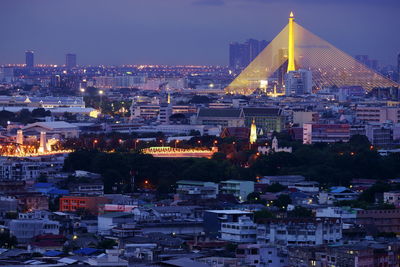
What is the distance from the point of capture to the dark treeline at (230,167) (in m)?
27.3

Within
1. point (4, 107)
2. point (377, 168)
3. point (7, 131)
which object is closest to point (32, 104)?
point (4, 107)

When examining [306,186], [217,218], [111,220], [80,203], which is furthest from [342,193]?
[111,220]

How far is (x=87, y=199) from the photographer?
2336cm

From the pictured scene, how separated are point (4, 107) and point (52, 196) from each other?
31050 millimetres

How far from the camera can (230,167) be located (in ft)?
93.8

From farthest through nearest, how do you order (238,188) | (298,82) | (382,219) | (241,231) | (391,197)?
(298,82), (238,188), (391,197), (382,219), (241,231)

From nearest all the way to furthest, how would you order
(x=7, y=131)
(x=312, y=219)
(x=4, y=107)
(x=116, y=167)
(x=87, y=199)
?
(x=312, y=219)
(x=87, y=199)
(x=116, y=167)
(x=7, y=131)
(x=4, y=107)

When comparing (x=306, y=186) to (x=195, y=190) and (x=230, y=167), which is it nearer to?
(x=195, y=190)

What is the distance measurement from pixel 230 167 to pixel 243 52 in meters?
71.1

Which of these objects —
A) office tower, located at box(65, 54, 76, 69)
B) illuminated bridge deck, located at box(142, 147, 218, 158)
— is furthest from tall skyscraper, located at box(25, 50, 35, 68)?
illuminated bridge deck, located at box(142, 147, 218, 158)

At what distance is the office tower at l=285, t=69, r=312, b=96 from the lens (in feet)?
213

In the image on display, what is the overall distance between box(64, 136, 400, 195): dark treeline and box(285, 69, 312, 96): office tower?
108 feet

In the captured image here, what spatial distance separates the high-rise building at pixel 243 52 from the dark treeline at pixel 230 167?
212 feet

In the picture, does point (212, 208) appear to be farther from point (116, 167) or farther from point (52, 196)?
point (116, 167)
